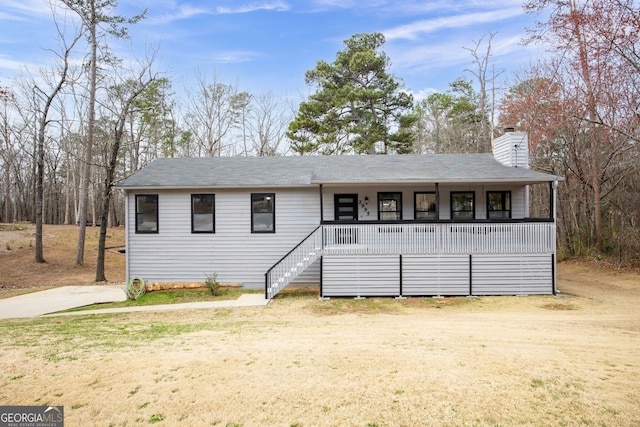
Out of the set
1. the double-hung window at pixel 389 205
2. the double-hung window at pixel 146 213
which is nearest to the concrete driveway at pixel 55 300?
the double-hung window at pixel 146 213

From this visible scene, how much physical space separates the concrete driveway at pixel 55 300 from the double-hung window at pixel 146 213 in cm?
248

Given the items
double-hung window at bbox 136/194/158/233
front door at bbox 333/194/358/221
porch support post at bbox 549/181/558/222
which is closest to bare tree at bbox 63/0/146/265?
double-hung window at bbox 136/194/158/233

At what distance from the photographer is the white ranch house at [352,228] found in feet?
40.1

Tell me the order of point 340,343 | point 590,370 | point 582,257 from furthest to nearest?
1. point 582,257
2. point 340,343
3. point 590,370

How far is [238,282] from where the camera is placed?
45.5ft

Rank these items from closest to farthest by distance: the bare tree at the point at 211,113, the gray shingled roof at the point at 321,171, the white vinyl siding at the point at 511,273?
the white vinyl siding at the point at 511,273 → the gray shingled roof at the point at 321,171 → the bare tree at the point at 211,113

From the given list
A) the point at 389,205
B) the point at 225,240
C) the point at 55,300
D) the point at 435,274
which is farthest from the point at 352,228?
the point at 55,300

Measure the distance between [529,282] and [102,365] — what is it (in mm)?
11711

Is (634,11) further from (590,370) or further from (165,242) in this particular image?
(165,242)

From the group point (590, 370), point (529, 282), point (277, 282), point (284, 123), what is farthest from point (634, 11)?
point (284, 123)

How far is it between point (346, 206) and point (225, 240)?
178 inches

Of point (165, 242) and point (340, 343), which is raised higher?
point (165, 242)

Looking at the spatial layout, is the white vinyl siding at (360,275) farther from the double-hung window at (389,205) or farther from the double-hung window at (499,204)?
the double-hung window at (499,204)

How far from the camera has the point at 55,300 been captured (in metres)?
12.7
